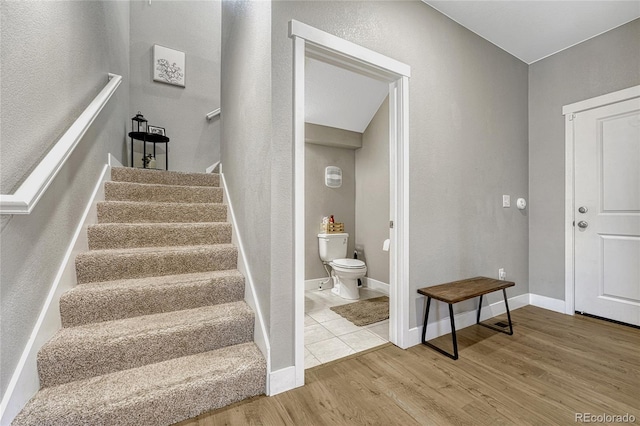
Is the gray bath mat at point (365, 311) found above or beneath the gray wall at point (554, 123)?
beneath

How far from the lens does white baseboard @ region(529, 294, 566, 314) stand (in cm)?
277

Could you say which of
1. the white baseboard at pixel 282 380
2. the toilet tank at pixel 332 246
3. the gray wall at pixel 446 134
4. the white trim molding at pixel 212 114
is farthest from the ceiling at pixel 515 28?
the white baseboard at pixel 282 380

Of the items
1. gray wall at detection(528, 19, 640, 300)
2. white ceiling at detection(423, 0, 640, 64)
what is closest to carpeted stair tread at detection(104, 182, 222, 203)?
white ceiling at detection(423, 0, 640, 64)

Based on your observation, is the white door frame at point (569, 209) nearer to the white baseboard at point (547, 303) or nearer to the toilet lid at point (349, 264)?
the white baseboard at point (547, 303)

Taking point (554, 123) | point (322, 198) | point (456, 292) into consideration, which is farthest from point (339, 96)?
point (456, 292)

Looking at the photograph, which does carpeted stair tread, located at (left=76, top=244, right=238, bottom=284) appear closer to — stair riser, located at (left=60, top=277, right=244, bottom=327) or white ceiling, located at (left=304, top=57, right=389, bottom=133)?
stair riser, located at (left=60, top=277, right=244, bottom=327)

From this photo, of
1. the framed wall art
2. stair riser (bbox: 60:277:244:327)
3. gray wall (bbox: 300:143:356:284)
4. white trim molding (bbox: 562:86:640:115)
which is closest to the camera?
stair riser (bbox: 60:277:244:327)

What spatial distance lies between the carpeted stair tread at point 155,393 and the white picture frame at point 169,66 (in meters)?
3.53

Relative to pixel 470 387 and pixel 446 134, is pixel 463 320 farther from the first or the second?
pixel 446 134

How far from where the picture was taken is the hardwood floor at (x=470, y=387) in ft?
4.45

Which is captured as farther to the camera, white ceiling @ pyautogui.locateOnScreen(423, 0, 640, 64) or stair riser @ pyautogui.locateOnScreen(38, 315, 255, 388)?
white ceiling @ pyautogui.locateOnScreen(423, 0, 640, 64)

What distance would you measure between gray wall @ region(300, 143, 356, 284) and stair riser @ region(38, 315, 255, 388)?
6.60ft

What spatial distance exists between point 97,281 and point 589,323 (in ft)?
13.2

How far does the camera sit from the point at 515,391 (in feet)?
5.09
